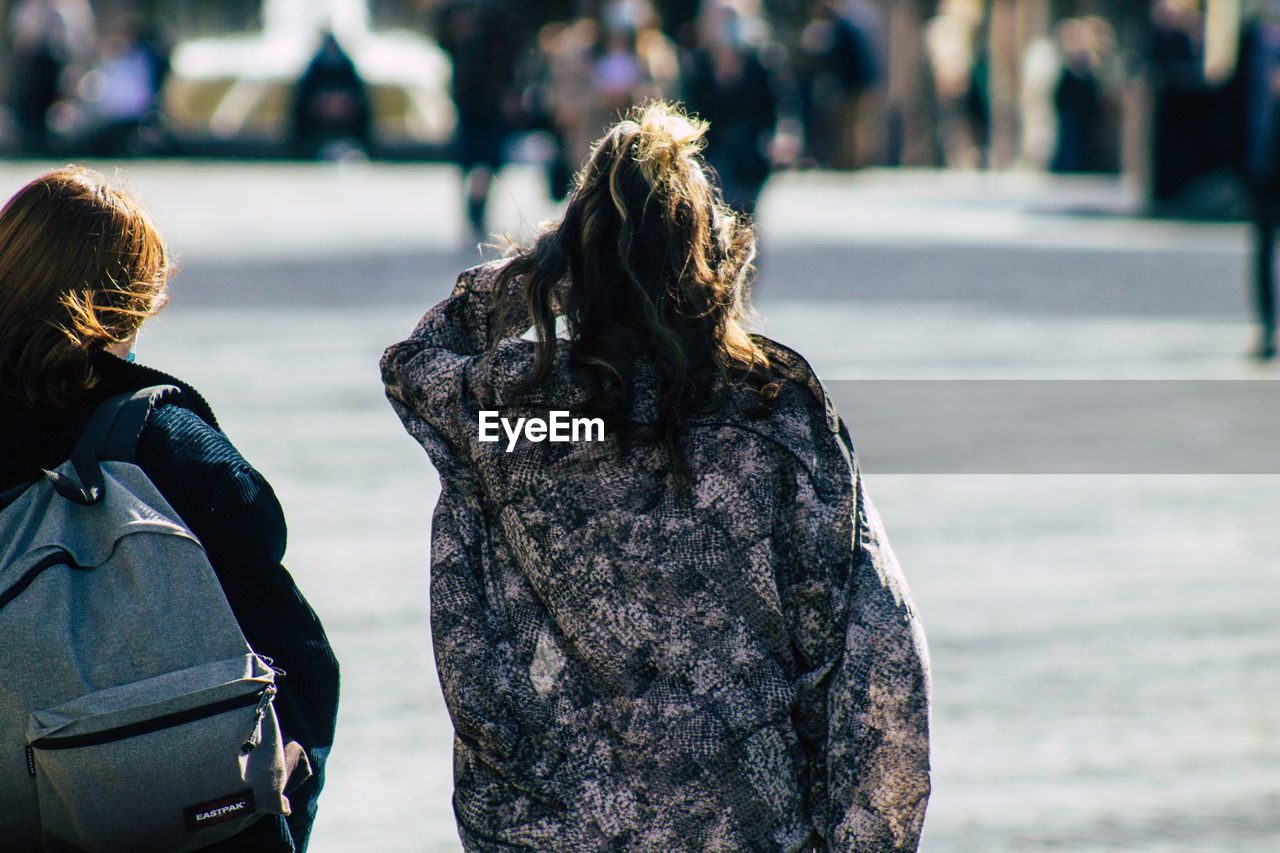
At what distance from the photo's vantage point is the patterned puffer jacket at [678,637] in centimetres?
238

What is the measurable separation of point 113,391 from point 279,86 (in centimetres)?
2785

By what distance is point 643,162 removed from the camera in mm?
2322

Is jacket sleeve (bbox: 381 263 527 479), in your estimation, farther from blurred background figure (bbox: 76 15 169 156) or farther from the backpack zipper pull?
blurred background figure (bbox: 76 15 169 156)

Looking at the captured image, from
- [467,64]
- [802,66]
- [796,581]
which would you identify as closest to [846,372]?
[796,581]

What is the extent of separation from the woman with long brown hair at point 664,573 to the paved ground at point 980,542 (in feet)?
4.42

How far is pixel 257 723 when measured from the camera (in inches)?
84.1

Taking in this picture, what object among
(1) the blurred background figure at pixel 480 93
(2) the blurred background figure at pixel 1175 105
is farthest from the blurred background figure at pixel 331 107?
(2) the blurred background figure at pixel 1175 105

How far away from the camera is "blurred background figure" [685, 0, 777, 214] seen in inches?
500

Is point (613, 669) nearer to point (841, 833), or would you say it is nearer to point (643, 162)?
point (841, 833)

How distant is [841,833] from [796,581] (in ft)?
1.05

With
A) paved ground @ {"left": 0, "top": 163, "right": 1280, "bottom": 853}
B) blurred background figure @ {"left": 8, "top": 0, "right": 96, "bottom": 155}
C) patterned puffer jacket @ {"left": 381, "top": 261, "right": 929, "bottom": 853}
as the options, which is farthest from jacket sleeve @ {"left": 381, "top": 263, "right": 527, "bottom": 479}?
blurred background figure @ {"left": 8, "top": 0, "right": 96, "bottom": 155}

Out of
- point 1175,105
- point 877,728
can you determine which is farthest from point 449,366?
point 1175,105

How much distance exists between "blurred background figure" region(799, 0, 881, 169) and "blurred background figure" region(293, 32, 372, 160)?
20.5ft

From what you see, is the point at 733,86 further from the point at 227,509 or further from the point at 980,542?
the point at 227,509
